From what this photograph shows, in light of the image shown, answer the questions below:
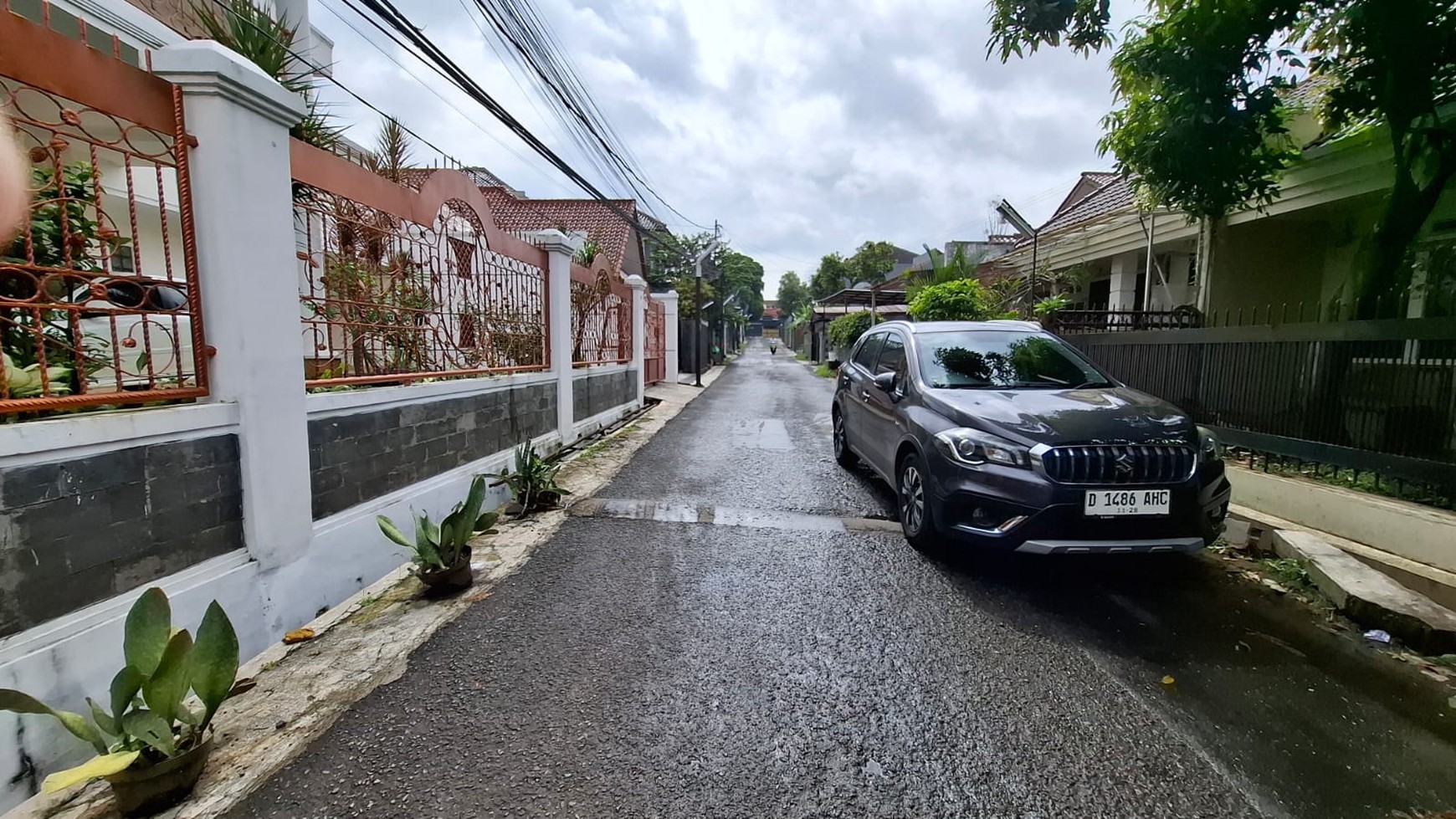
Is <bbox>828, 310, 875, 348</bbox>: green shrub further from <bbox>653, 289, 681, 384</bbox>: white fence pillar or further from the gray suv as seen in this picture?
the gray suv

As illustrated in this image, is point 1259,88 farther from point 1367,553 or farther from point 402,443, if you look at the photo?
point 402,443

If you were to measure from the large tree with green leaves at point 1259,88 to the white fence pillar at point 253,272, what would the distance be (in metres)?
5.32

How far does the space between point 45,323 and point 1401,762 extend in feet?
16.4

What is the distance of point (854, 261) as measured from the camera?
43.6 metres

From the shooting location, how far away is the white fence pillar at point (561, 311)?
6.44 metres

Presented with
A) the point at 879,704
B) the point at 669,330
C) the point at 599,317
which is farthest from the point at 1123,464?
the point at 669,330

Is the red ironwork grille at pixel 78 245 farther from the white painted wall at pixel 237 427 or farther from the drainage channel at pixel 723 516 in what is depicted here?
the drainage channel at pixel 723 516

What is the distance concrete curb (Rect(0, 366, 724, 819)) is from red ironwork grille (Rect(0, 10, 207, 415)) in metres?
1.19

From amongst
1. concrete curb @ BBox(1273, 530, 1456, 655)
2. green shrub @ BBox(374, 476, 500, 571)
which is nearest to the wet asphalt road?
concrete curb @ BBox(1273, 530, 1456, 655)

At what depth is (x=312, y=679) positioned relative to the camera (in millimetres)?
2439

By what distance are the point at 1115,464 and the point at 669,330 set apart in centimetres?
1421

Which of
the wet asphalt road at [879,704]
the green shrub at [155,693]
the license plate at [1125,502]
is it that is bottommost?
the wet asphalt road at [879,704]

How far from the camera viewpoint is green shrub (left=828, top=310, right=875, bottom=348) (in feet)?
68.8

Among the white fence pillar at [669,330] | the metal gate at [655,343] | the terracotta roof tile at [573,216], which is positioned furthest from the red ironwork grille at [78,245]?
the terracotta roof tile at [573,216]
